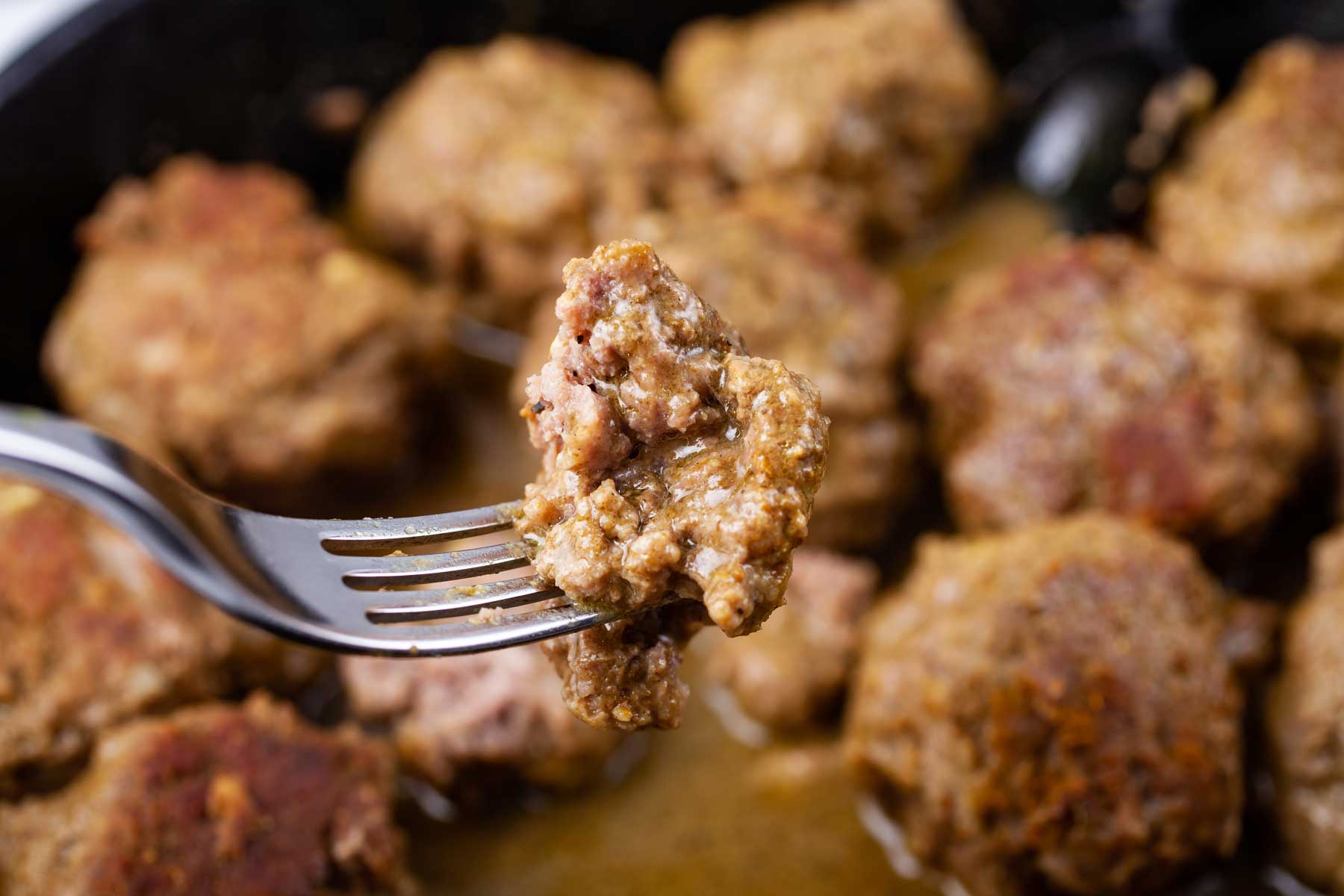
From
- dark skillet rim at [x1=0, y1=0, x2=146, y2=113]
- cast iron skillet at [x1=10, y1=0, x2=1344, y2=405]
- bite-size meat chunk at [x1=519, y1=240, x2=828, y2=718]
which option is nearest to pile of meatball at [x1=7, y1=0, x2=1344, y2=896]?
bite-size meat chunk at [x1=519, y1=240, x2=828, y2=718]

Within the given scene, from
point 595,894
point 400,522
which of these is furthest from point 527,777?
point 400,522

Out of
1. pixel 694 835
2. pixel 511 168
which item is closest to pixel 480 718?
pixel 694 835

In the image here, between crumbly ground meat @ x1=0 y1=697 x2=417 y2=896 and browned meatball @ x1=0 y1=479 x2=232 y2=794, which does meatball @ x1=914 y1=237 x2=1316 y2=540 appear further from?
browned meatball @ x1=0 y1=479 x2=232 y2=794

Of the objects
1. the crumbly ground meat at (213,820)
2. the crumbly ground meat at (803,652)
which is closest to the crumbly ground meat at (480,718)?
the crumbly ground meat at (213,820)

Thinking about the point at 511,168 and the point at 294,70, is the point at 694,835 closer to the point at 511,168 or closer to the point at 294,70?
the point at 511,168

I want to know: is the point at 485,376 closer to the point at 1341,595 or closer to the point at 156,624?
the point at 156,624

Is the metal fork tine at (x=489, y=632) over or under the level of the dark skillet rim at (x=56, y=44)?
under

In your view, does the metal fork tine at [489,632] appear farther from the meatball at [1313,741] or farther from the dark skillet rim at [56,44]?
the dark skillet rim at [56,44]

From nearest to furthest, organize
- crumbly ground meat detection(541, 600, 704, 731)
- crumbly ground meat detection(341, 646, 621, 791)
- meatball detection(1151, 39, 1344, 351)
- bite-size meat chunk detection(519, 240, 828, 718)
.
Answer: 1. bite-size meat chunk detection(519, 240, 828, 718)
2. crumbly ground meat detection(541, 600, 704, 731)
3. crumbly ground meat detection(341, 646, 621, 791)
4. meatball detection(1151, 39, 1344, 351)
